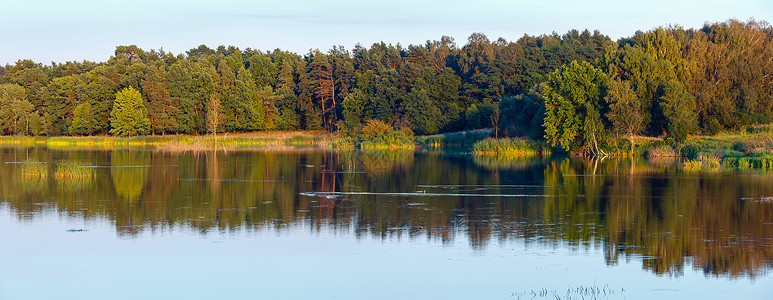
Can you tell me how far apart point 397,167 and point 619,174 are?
37.2 feet

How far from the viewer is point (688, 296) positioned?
10.6 m

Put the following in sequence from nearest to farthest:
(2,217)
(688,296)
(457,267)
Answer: (688,296), (457,267), (2,217)

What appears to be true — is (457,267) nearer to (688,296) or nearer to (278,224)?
(688,296)

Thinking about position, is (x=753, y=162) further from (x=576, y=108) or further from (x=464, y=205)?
(x=464, y=205)

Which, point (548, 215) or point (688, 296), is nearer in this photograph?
point (688, 296)

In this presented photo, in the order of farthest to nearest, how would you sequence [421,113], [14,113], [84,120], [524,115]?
[14,113] → [84,120] → [421,113] → [524,115]

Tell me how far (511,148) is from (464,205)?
32442mm

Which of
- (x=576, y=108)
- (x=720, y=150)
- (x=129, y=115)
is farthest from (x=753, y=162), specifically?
(x=129, y=115)

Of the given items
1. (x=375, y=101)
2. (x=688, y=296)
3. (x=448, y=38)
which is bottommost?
(x=688, y=296)

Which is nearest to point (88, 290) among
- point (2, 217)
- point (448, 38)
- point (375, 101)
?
point (2, 217)

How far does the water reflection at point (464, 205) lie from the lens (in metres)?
14.8

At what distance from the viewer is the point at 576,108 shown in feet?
161

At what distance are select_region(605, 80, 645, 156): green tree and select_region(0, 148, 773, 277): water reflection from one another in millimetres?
13103

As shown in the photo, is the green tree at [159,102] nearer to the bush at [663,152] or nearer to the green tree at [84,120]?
the green tree at [84,120]
